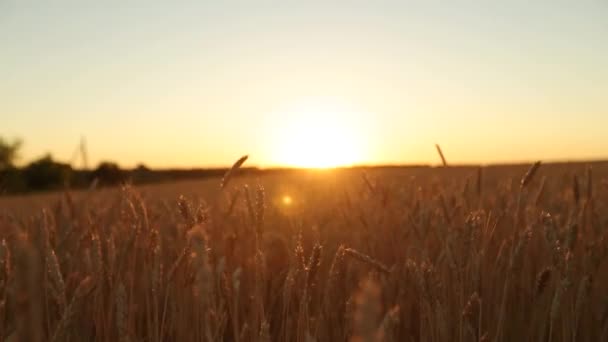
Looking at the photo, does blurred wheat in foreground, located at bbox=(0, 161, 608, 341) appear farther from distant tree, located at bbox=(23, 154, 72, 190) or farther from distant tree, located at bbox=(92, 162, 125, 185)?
distant tree, located at bbox=(23, 154, 72, 190)

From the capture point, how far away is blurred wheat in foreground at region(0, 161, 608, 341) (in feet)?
3.16

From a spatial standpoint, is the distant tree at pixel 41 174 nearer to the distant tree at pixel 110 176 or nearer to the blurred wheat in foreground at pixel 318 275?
the distant tree at pixel 110 176

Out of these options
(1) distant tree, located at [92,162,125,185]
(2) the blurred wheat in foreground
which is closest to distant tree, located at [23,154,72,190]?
(1) distant tree, located at [92,162,125,185]

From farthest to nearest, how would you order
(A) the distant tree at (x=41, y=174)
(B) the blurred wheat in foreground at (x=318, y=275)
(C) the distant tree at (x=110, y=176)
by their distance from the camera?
1. (A) the distant tree at (x=41, y=174)
2. (C) the distant tree at (x=110, y=176)
3. (B) the blurred wheat in foreground at (x=318, y=275)

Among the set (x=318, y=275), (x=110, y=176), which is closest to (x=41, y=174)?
(x=110, y=176)

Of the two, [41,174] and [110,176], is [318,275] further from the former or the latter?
[41,174]

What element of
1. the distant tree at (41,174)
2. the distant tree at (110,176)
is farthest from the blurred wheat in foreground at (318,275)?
the distant tree at (41,174)

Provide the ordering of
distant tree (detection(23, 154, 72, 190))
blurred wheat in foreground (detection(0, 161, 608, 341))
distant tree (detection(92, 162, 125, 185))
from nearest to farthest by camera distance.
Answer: blurred wheat in foreground (detection(0, 161, 608, 341)) < distant tree (detection(92, 162, 125, 185)) < distant tree (detection(23, 154, 72, 190))

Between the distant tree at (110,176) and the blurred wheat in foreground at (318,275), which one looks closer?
the blurred wheat in foreground at (318,275)

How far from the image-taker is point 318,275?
186 cm

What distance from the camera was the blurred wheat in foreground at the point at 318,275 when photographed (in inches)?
37.9

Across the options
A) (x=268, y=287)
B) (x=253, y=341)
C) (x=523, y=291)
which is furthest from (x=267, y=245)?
(x=253, y=341)

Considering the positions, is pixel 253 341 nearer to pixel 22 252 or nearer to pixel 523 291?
pixel 22 252

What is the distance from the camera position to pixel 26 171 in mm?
30000
